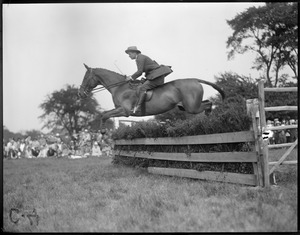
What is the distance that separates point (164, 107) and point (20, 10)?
10.1 feet

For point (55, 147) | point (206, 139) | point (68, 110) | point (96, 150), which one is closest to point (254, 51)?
point (206, 139)

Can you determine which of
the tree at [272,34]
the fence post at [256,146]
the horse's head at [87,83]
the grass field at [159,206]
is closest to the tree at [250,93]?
the tree at [272,34]

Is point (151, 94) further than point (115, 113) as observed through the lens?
No

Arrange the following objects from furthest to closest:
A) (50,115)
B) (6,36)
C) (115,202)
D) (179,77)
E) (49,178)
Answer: (50,115)
(49,178)
(179,77)
(6,36)
(115,202)

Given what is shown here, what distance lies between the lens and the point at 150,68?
5941 mm

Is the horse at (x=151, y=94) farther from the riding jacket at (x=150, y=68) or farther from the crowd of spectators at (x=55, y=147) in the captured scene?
the crowd of spectators at (x=55, y=147)

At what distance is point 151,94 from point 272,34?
3.91 metres

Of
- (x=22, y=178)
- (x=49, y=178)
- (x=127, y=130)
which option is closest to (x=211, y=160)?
(x=127, y=130)

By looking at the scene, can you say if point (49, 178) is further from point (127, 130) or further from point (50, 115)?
point (50, 115)

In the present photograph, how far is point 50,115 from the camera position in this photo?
10.7 meters

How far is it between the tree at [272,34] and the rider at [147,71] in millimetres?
2113

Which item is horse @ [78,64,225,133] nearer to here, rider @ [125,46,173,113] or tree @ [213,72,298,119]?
rider @ [125,46,173,113]

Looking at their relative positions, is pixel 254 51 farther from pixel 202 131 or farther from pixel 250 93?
pixel 250 93

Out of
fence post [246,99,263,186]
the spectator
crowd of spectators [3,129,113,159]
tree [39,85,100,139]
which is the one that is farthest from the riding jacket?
the spectator
